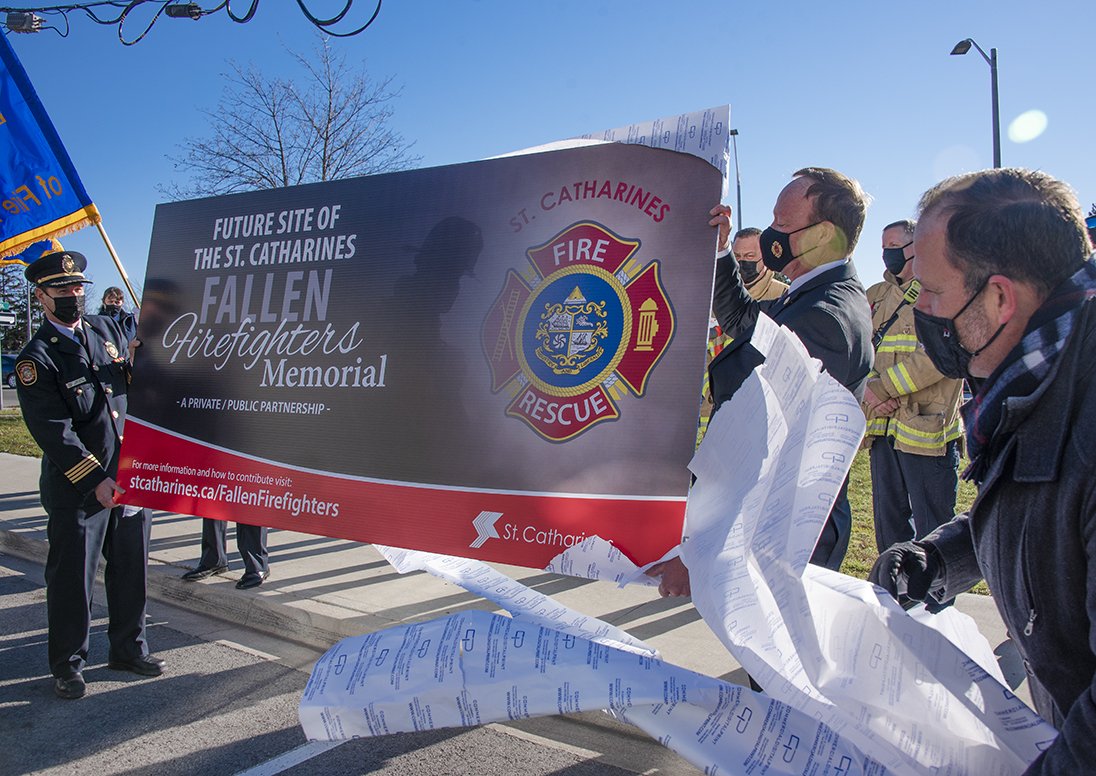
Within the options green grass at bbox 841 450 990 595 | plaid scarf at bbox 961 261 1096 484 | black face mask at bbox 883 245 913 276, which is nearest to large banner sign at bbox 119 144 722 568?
plaid scarf at bbox 961 261 1096 484

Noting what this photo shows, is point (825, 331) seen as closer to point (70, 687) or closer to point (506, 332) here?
point (506, 332)

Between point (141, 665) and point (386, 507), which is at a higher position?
point (386, 507)

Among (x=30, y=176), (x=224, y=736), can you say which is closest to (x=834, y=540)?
(x=224, y=736)

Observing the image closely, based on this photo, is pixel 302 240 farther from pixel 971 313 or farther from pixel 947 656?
pixel 947 656

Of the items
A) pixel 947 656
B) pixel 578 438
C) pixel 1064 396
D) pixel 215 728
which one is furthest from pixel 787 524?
pixel 215 728

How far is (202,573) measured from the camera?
18.1 ft

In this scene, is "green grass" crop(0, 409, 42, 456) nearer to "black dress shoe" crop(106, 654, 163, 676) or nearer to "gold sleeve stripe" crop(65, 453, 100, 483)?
"black dress shoe" crop(106, 654, 163, 676)

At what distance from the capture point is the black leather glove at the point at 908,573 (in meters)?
1.73

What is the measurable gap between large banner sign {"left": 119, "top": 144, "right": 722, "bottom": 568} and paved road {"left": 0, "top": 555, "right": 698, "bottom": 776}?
113 cm

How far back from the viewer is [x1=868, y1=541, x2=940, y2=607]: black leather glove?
1730 mm

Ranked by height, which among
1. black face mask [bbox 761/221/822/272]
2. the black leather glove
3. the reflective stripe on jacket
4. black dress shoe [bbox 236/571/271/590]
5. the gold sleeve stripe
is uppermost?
black face mask [bbox 761/221/822/272]

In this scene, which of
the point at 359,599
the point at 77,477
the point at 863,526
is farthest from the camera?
the point at 863,526

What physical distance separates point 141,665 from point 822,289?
383 centimetres

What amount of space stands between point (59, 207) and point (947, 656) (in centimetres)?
516
